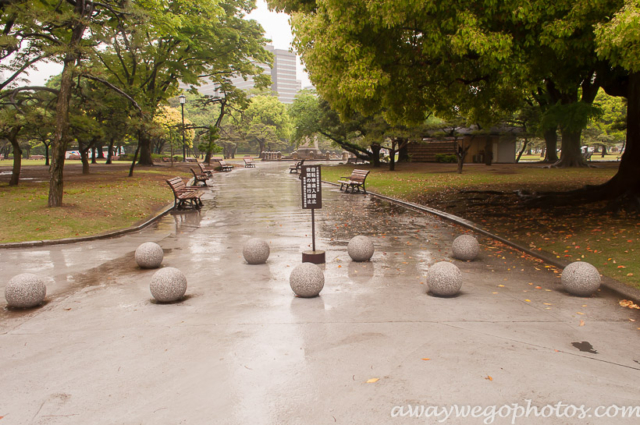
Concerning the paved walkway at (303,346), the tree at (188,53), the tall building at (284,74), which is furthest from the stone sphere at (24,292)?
the tall building at (284,74)

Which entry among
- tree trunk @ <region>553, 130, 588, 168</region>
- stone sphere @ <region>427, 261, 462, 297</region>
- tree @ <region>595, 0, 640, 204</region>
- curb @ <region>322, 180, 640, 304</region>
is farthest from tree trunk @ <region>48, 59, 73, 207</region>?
tree trunk @ <region>553, 130, 588, 168</region>

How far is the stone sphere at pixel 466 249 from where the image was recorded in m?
9.27

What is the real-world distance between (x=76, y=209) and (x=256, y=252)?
28.1 ft

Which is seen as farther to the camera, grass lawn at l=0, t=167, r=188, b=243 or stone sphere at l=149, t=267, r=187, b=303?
grass lawn at l=0, t=167, r=188, b=243

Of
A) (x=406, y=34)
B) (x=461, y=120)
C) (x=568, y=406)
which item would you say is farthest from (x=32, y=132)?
(x=461, y=120)

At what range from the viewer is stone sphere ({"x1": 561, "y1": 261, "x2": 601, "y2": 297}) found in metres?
6.89

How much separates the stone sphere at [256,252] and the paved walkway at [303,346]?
0.23m

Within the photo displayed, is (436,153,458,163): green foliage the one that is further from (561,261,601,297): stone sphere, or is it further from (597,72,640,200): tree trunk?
(561,261,601,297): stone sphere

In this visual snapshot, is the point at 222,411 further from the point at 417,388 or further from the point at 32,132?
the point at 32,132

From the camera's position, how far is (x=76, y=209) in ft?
47.3

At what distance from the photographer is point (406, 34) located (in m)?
12.7

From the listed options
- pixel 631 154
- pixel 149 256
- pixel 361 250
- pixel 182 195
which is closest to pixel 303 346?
pixel 361 250

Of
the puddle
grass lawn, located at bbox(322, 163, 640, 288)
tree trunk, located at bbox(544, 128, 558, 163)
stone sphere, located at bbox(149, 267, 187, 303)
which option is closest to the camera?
the puddle

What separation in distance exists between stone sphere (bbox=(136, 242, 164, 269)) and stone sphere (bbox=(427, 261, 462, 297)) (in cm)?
538
